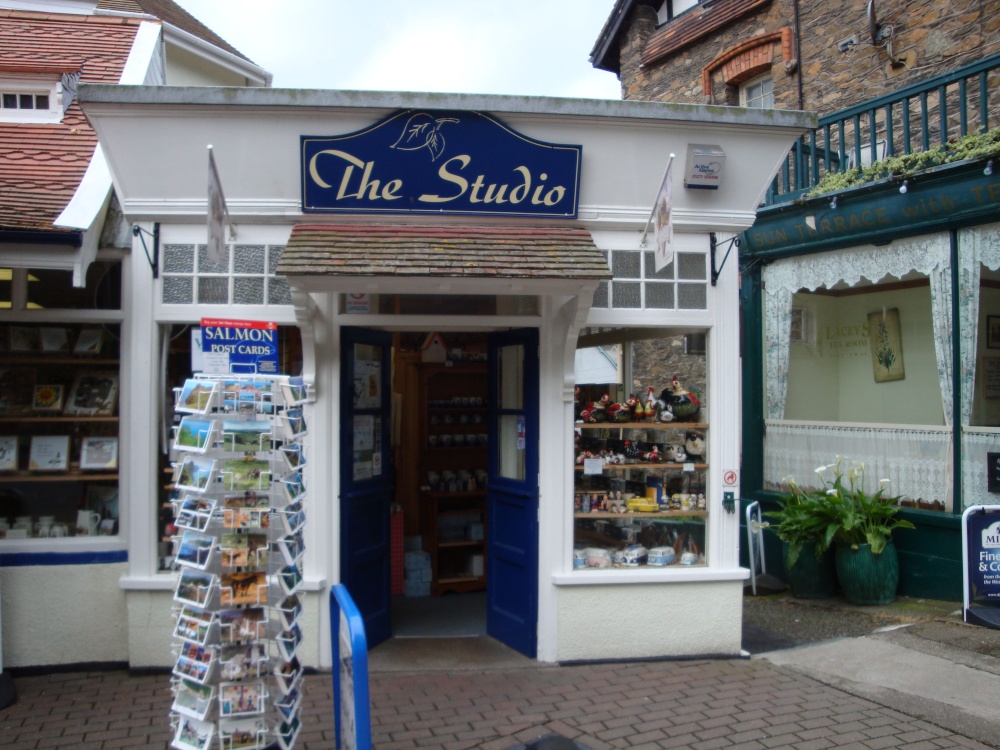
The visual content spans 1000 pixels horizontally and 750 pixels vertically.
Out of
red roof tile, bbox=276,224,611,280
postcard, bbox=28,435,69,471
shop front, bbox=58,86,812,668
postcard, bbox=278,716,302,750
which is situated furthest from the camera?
postcard, bbox=28,435,69,471

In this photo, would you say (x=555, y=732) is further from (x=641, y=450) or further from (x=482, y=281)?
(x=482, y=281)

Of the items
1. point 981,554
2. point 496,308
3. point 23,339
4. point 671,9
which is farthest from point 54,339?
point 671,9

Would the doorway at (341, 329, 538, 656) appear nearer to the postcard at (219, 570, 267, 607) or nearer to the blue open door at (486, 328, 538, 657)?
the blue open door at (486, 328, 538, 657)


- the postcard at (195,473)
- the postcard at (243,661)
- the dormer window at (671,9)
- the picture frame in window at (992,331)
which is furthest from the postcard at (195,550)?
the dormer window at (671,9)

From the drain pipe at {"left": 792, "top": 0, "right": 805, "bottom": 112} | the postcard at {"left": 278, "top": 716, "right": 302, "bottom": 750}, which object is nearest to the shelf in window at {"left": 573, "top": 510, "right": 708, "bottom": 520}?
the postcard at {"left": 278, "top": 716, "right": 302, "bottom": 750}

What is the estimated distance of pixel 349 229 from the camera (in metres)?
5.98

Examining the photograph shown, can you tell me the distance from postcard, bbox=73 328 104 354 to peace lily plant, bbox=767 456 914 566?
6294 millimetres

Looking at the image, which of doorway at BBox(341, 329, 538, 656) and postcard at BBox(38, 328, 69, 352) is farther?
doorway at BBox(341, 329, 538, 656)

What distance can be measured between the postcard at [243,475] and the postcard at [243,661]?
0.80 m

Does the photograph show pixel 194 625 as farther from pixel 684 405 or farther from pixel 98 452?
pixel 684 405

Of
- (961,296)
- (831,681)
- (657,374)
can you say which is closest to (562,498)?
(831,681)

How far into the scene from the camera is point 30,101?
7.27 metres

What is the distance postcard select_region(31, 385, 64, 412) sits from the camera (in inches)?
247

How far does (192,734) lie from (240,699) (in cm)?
32
